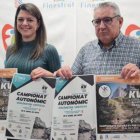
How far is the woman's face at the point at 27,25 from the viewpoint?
1.80m

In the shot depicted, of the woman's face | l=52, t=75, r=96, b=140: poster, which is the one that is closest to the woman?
the woman's face

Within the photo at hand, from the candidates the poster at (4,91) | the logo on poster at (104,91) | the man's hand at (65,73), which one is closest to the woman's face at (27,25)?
the poster at (4,91)

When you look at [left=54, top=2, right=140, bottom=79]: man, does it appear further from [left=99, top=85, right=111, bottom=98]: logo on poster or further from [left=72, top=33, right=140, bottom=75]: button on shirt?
[left=99, top=85, right=111, bottom=98]: logo on poster

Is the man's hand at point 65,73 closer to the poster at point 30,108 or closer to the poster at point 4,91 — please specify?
the poster at point 30,108

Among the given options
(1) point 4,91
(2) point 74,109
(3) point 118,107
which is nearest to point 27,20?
(1) point 4,91

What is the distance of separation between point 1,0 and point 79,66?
1187 mm

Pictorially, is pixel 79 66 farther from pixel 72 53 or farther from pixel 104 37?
pixel 72 53

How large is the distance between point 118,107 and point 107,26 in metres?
0.43

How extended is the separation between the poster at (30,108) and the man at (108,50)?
0.20 m

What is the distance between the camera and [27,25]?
1807mm

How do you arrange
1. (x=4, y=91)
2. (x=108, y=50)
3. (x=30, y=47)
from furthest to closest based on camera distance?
Result: (x=30, y=47) → (x=108, y=50) → (x=4, y=91)

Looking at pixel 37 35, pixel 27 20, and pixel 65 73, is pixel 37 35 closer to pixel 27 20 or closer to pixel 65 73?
pixel 27 20

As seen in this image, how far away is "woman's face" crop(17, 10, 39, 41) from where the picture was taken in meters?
1.80

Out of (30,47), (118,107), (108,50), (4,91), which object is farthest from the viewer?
(30,47)
